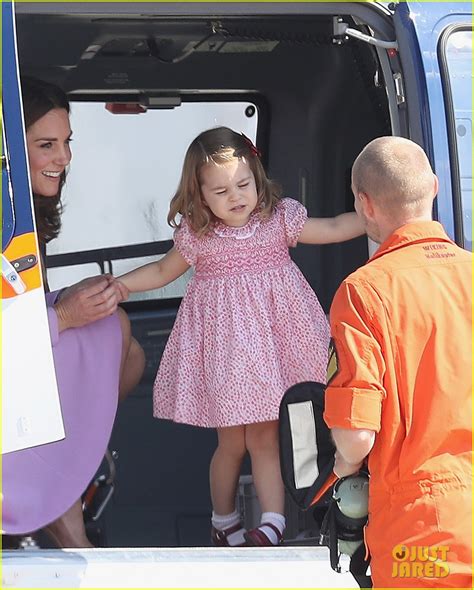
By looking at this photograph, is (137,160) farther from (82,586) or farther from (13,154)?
(82,586)

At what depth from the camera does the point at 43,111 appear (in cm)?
304

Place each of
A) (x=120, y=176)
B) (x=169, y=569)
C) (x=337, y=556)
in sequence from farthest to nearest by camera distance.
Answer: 1. (x=120, y=176)
2. (x=169, y=569)
3. (x=337, y=556)

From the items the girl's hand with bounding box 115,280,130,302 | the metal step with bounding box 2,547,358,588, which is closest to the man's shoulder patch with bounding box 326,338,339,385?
the metal step with bounding box 2,547,358,588

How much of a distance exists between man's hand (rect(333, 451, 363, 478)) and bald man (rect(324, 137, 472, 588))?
2 centimetres

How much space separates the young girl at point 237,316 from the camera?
3014 mm

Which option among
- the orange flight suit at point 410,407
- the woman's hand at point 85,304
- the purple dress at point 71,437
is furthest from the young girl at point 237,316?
the orange flight suit at point 410,407

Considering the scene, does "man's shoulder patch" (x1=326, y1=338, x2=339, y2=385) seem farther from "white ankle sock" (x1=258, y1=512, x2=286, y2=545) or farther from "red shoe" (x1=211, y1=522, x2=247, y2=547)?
"red shoe" (x1=211, y1=522, x2=247, y2=547)

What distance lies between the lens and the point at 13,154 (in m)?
2.37

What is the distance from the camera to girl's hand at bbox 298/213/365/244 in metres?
3.12

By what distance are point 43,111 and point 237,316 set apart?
824 millimetres

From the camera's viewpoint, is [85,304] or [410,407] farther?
[85,304]

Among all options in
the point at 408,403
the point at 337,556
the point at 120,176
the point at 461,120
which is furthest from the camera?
the point at 120,176

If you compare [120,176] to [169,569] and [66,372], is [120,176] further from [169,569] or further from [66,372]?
[169,569]

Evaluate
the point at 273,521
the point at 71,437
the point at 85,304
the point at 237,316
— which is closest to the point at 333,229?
the point at 237,316
